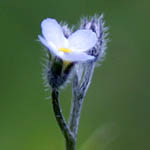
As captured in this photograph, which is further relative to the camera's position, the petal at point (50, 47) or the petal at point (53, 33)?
the petal at point (53, 33)

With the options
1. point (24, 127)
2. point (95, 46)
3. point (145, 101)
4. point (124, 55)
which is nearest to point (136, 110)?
point (145, 101)

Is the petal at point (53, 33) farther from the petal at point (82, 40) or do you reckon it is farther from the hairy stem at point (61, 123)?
the hairy stem at point (61, 123)

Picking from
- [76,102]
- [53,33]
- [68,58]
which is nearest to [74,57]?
[68,58]

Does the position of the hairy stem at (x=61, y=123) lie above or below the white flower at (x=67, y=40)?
below

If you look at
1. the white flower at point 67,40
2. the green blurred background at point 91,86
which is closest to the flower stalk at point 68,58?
the white flower at point 67,40

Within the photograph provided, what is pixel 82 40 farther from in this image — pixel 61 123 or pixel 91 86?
pixel 91 86

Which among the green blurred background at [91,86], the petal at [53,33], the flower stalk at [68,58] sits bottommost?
the green blurred background at [91,86]
